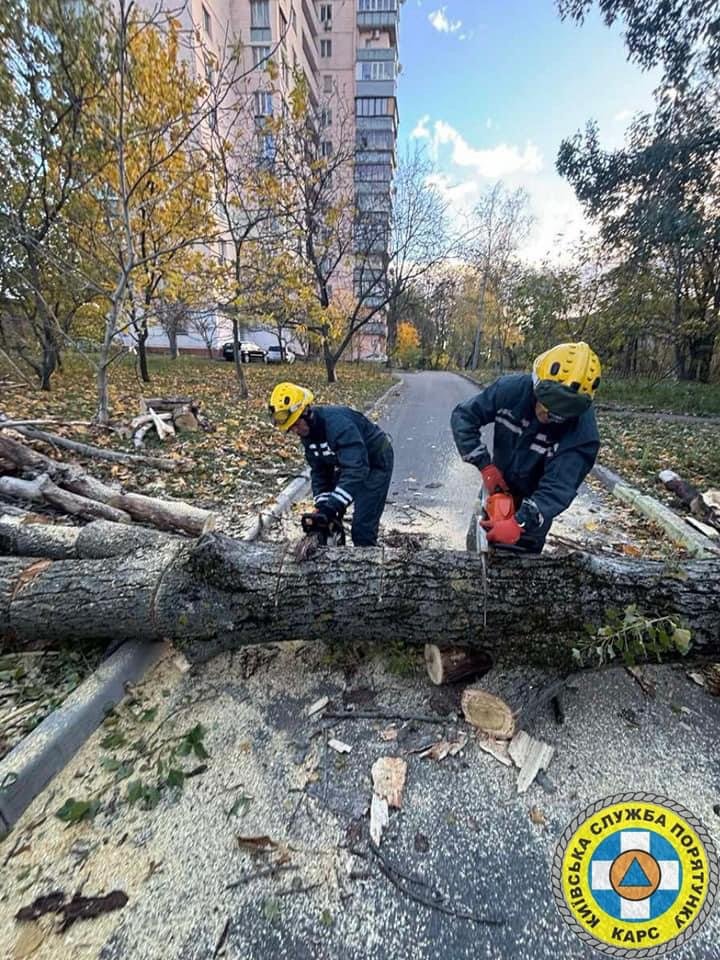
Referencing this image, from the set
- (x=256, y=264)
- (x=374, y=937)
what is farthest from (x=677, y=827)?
(x=256, y=264)

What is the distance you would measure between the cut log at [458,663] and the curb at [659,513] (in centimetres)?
168

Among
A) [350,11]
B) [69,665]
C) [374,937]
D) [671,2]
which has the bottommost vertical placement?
[374,937]

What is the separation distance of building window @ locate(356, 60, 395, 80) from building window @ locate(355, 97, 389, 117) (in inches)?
62.3

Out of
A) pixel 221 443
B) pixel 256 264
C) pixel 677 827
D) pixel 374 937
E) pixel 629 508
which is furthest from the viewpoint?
pixel 256 264

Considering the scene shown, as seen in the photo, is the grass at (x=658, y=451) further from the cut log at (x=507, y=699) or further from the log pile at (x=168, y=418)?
the log pile at (x=168, y=418)

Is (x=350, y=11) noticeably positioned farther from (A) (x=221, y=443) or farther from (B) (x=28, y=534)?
(B) (x=28, y=534)

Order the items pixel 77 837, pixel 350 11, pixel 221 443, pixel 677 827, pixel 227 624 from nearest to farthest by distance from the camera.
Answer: pixel 677 827, pixel 77 837, pixel 227 624, pixel 221 443, pixel 350 11

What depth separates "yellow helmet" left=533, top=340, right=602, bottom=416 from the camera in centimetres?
218

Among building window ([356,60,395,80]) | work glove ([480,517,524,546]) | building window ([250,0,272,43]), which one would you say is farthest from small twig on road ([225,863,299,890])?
building window ([356,60,395,80])

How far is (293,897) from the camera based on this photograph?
147cm

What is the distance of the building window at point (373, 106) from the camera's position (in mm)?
41781

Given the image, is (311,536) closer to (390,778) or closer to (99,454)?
(390,778)

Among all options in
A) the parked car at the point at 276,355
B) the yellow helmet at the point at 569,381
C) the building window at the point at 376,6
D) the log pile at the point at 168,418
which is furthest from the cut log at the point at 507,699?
the building window at the point at 376,6

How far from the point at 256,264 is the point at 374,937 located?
39.5 ft
